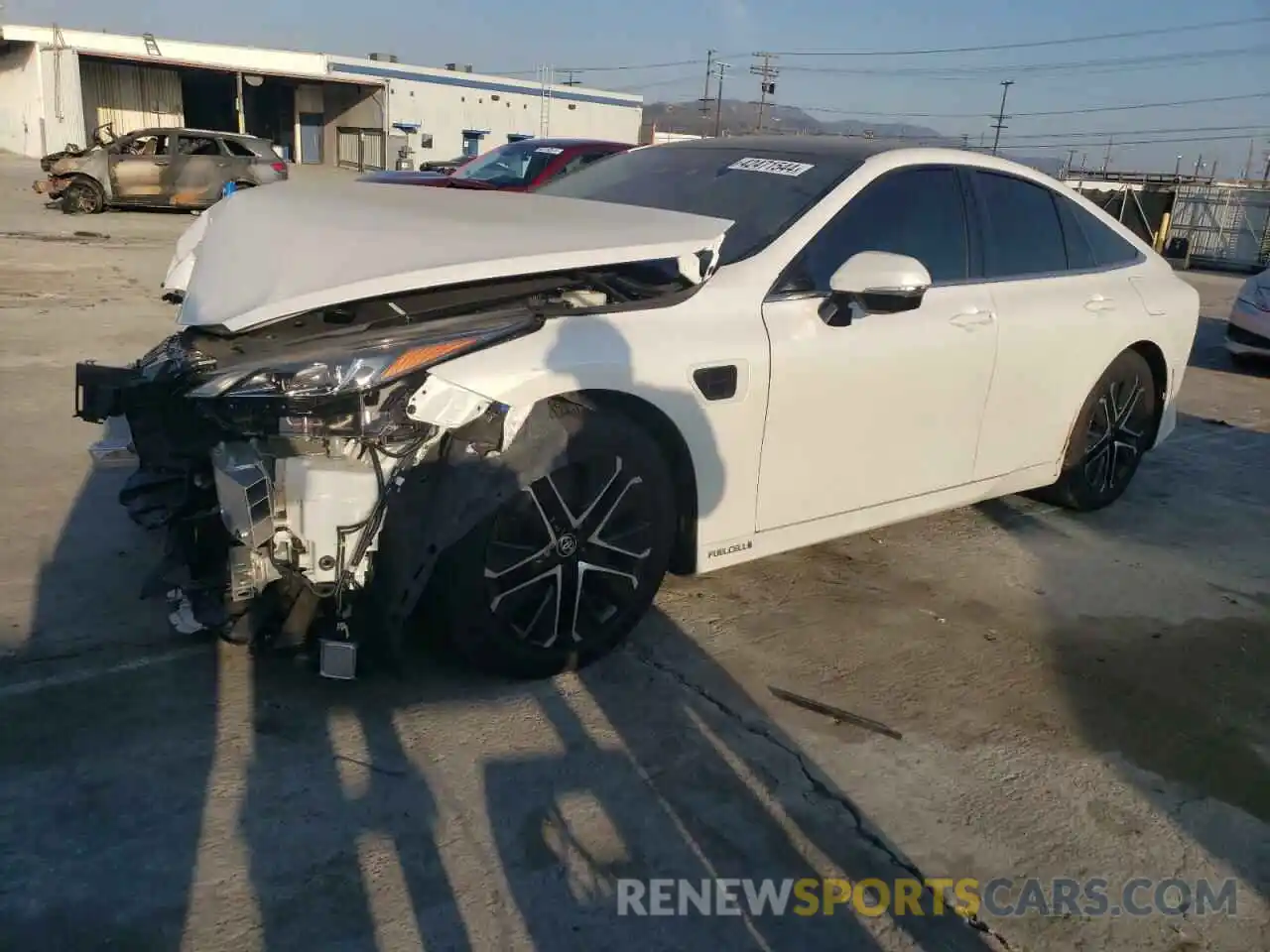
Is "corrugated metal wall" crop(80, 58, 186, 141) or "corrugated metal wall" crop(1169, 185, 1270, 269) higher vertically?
"corrugated metal wall" crop(80, 58, 186, 141)

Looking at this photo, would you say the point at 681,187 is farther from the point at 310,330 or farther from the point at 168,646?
the point at 168,646

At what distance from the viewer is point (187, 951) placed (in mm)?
2125

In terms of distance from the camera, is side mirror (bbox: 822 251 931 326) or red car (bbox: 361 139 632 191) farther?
red car (bbox: 361 139 632 191)

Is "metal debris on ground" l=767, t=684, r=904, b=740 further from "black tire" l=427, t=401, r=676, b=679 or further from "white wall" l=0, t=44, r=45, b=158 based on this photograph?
"white wall" l=0, t=44, r=45, b=158

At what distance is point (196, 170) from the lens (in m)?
19.5

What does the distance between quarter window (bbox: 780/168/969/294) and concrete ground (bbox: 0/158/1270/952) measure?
130cm

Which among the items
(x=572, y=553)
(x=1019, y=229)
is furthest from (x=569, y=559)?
(x=1019, y=229)

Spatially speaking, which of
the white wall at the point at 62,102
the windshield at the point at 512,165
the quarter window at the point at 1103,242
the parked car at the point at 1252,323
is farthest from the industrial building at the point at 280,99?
the quarter window at the point at 1103,242

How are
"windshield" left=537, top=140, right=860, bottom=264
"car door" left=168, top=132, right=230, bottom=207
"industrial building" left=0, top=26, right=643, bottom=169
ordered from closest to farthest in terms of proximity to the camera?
"windshield" left=537, top=140, right=860, bottom=264
"car door" left=168, top=132, right=230, bottom=207
"industrial building" left=0, top=26, right=643, bottom=169

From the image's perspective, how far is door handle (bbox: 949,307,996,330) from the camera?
3986 mm

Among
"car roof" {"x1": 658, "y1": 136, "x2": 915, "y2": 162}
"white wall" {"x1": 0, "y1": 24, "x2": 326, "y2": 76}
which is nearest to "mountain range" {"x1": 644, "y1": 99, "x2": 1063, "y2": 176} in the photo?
"car roof" {"x1": 658, "y1": 136, "x2": 915, "y2": 162}

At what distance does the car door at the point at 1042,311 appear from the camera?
13.9 ft

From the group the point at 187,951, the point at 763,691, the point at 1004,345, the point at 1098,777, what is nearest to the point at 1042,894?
the point at 1098,777

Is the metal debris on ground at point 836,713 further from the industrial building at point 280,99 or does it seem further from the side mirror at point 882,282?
the industrial building at point 280,99
